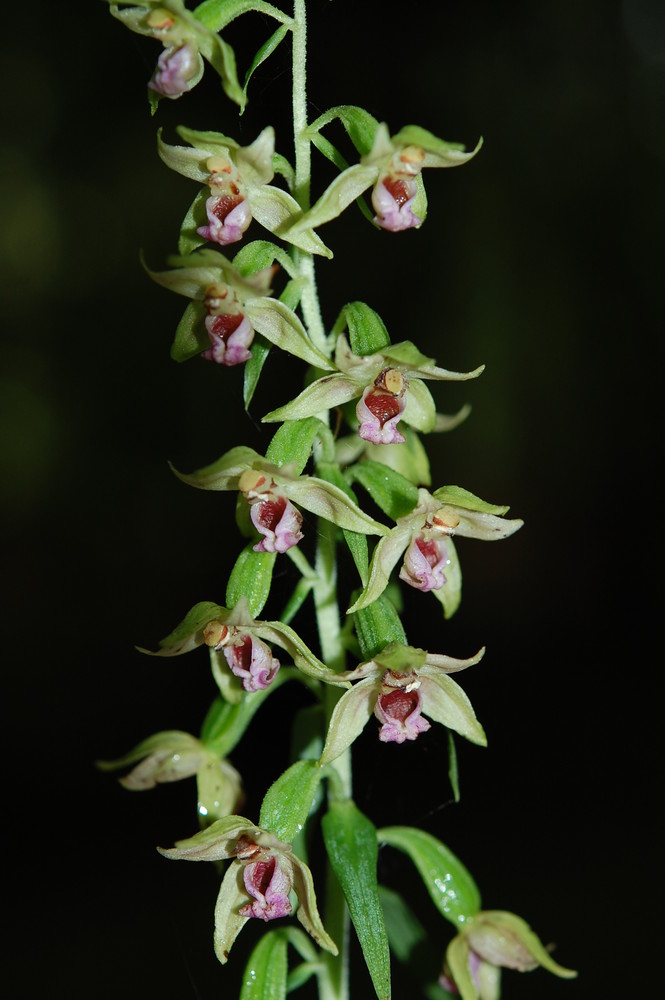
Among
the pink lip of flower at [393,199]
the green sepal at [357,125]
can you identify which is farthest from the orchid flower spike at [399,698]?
the green sepal at [357,125]

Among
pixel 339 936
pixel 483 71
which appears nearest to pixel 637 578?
→ pixel 483 71

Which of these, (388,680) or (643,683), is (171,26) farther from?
(643,683)

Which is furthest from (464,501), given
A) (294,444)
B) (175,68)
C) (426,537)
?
(175,68)

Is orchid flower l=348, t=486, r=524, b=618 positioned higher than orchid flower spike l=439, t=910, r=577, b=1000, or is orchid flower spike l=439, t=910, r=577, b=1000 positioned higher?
orchid flower l=348, t=486, r=524, b=618

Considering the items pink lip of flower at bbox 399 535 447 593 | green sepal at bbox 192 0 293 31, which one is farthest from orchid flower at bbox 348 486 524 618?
green sepal at bbox 192 0 293 31

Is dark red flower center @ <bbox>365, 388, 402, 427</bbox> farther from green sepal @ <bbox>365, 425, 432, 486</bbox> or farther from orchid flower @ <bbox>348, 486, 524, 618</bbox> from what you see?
green sepal @ <bbox>365, 425, 432, 486</bbox>

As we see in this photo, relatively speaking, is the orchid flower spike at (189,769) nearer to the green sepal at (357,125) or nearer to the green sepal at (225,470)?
the green sepal at (225,470)

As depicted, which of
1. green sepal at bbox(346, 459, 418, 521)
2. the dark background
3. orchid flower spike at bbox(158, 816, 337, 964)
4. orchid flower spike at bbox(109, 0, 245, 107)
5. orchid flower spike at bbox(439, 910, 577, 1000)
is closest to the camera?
orchid flower spike at bbox(109, 0, 245, 107)
